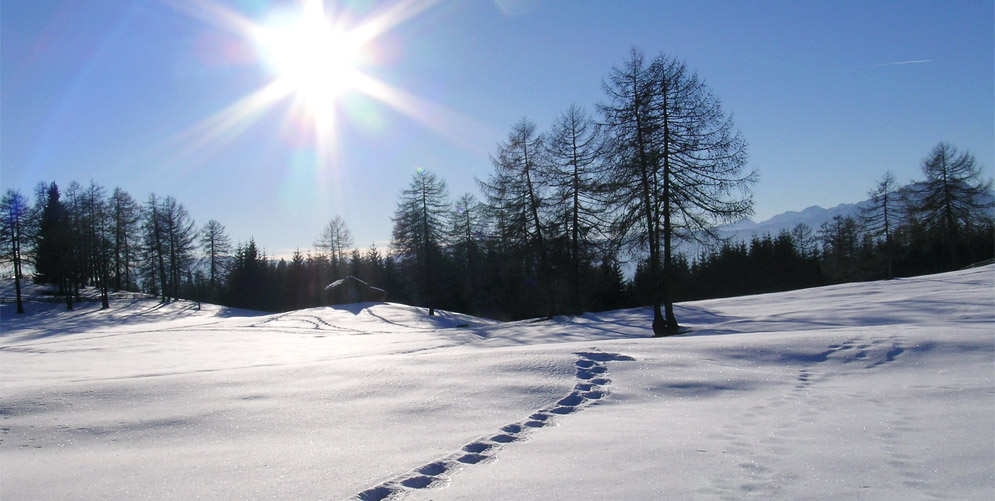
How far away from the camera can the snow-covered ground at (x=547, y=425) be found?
3.38 meters

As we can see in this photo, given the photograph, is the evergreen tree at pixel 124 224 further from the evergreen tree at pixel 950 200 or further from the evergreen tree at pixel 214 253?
the evergreen tree at pixel 950 200

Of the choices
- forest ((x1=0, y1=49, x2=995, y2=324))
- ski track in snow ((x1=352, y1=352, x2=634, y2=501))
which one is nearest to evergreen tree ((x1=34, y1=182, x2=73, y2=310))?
forest ((x1=0, y1=49, x2=995, y2=324))

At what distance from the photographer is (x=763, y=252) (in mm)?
45375

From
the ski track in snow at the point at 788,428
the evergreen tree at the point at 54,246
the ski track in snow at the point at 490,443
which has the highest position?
the evergreen tree at the point at 54,246

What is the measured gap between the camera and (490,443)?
4.25m

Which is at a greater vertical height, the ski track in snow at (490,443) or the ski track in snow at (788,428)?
the ski track in snow at (490,443)

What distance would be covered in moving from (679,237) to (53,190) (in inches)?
2147

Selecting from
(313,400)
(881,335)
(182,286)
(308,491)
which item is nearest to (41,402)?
(313,400)

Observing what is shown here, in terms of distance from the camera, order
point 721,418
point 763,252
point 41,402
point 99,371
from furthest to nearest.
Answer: point 763,252, point 99,371, point 41,402, point 721,418

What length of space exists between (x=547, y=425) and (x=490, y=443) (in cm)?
79

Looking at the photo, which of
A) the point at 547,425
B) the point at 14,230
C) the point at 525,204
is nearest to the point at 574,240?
the point at 525,204

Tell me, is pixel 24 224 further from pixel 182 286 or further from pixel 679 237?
pixel 679 237

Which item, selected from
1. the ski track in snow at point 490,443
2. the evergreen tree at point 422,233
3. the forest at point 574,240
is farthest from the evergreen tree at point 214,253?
the ski track in snow at point 490,443

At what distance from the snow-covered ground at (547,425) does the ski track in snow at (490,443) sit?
21 mm
